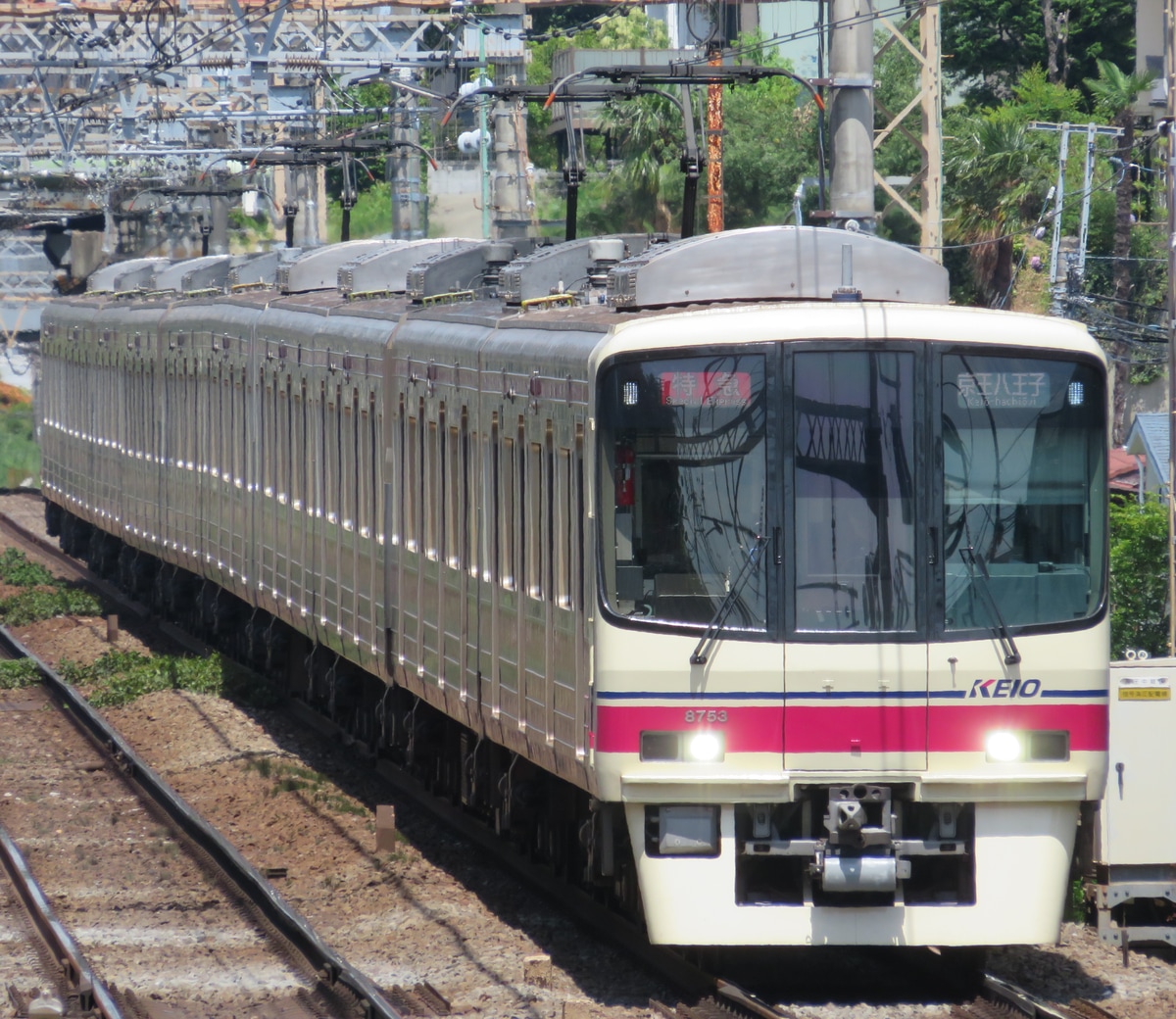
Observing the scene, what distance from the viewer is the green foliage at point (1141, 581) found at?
15.6 m

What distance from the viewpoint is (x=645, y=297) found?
31.0 feet

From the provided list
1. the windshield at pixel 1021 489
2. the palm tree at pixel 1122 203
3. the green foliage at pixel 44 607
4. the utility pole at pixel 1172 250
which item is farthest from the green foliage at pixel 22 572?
the windshield at pixel 1021 489

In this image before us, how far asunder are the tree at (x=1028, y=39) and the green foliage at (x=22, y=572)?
31668mm

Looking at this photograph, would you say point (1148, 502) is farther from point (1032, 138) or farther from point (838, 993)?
point (1032, 138)

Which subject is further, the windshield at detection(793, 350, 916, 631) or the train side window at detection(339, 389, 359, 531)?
the train side window at detection(339, 389, 359, 531)

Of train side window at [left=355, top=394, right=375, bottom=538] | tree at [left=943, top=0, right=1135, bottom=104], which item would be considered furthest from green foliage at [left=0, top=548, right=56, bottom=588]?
tree at [left=943, top=0, right=1135, bottom=104]

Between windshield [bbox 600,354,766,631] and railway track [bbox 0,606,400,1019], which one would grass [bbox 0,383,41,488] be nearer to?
railway track [bbox 0,606,400,1019]

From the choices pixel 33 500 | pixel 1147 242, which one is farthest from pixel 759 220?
pixel 33 500

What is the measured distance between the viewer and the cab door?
827 centimetres

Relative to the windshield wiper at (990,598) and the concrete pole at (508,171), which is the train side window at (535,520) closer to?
the windshield wiper at (990,598)

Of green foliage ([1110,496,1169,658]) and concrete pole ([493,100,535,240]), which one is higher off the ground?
concrete pole ([493,100,535,240])

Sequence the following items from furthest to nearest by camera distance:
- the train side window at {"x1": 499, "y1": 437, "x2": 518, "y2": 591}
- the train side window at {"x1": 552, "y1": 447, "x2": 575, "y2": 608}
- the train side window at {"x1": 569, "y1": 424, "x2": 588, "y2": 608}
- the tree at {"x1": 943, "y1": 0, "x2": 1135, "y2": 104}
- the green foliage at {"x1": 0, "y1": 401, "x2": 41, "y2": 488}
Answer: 1. the tree at {"x1": 943, "y1": 0, "x2": 1135, "y2": 104}
2. the green foliage at {"x1": 0, "y1": 401, "x2": 41, "y2": 488}
3. the train side window at {"x1": 499, "y1": 437, "x2": 518, "y2": 591}
4. the train side window at {"x1": 552, "y1": 447, "x2": 575, "y2": 608}
5. the train side window at {"x1": 569, "y1": 424, "x2": 588, "y2": 608}

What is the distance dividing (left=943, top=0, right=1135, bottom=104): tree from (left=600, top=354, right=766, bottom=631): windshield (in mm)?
45275

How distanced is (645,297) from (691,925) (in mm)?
2651
